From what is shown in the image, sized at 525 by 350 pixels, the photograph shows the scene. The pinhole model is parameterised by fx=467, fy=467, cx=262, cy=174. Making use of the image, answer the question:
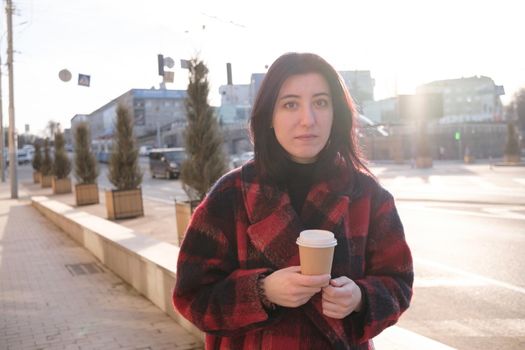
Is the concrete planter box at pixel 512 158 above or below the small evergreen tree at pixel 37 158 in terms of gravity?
below

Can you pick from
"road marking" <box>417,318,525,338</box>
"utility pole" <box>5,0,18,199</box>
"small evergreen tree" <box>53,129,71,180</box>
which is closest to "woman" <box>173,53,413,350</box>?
"road marking" <box>417,318,525,338</box>

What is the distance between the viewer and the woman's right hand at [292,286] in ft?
4.30

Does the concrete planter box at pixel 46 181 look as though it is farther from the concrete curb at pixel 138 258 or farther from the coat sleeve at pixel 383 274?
the coat sleeve at pixel 383 274

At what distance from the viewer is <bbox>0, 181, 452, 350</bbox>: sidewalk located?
3.85 m

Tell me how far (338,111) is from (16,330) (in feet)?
12.9

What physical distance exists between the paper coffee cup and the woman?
0.13 metres

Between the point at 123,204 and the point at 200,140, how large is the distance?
556 centimetres

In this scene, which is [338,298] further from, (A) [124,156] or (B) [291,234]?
(A) [124,156]

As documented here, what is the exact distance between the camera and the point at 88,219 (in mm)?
8852

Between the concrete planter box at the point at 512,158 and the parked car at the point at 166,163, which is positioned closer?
the parked car at the point at 166,163

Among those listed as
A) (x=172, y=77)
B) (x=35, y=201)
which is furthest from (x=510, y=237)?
(x=35, y=201)

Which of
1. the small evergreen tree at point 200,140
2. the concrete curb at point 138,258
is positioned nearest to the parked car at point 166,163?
the small evergreen tree at point 200,140

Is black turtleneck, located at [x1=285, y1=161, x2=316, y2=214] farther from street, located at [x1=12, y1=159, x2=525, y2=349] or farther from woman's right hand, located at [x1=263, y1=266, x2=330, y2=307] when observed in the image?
street, located at [x1=12, y1=159, x2=525, y2=349]

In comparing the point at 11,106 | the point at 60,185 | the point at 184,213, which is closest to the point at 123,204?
the point at 184,213
